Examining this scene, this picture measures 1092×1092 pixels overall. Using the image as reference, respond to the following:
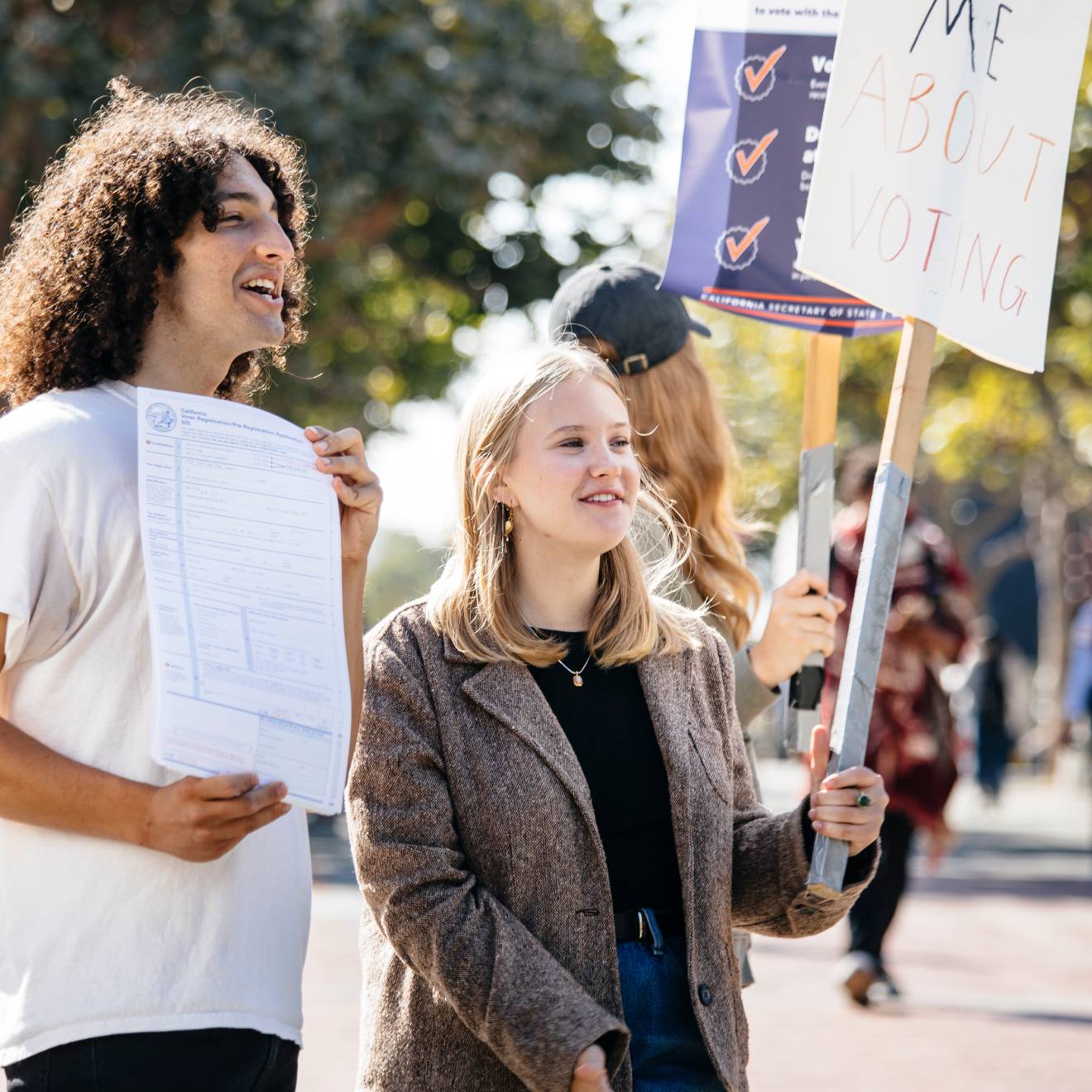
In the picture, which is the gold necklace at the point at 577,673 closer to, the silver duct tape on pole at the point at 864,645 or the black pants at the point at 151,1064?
the silver duct tape on pole at the point at 864,645

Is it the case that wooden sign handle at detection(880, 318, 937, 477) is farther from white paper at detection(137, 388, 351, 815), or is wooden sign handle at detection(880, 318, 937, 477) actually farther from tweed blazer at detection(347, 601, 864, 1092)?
white paper at detection(137, 388, 351, 815)

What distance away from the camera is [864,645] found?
A: 2957mm

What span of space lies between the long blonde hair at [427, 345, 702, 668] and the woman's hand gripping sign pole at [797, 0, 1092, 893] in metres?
0.35

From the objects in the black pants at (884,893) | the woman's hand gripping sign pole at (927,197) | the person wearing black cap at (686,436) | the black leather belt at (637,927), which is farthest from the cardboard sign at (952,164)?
the black pants at (884,893)

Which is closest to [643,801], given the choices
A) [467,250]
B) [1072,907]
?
[1072,907]

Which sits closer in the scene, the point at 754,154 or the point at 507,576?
the point at 507,576

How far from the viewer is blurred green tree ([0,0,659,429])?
10.8 metres

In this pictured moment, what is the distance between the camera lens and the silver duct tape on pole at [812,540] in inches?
141

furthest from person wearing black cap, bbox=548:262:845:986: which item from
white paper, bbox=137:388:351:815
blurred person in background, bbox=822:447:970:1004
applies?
blurred person in background, bbox=822:447:970:1004

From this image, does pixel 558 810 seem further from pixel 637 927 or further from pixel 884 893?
pixel 884 893

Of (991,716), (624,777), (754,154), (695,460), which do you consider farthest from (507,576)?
(991,716)

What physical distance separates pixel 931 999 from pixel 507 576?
213 inches

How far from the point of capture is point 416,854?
2.72 m

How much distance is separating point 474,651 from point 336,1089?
3721 millimetres
